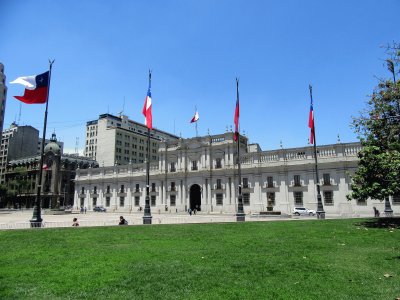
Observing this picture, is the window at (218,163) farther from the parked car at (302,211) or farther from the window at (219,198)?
the parked car at (302,211)

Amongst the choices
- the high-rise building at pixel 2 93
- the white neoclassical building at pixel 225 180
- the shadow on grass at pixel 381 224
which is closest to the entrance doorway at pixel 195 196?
the white neoclassical building at pixel 225 180

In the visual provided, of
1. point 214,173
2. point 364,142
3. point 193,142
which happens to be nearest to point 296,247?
point 364,142

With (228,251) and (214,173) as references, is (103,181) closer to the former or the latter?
(214,173)

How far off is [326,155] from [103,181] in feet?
167

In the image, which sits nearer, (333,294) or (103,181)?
(333,294)

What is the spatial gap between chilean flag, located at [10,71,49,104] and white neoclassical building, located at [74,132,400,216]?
3819cm

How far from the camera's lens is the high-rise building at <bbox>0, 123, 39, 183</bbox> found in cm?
12406

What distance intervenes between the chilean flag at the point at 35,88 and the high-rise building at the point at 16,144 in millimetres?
114006

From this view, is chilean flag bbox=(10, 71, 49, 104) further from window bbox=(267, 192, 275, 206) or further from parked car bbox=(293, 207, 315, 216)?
window bbox=(267, 192, 275, 206)

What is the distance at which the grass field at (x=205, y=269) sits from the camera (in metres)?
7.29

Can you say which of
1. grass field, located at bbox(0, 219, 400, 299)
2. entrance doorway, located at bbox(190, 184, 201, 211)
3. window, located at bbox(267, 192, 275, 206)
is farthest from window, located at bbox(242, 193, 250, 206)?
grass field, located at bbox(0, 219, 400, 299)

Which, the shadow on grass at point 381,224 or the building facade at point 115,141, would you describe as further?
the building facade at point 115,141

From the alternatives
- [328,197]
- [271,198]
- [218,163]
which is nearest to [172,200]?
[218,163]

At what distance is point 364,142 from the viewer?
23.1 meters
